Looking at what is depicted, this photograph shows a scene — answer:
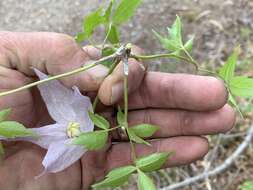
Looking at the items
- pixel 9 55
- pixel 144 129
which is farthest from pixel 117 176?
pixel 9 55

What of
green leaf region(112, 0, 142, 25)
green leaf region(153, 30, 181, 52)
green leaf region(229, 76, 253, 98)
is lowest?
green leaf region(229, 76, 253, 98)

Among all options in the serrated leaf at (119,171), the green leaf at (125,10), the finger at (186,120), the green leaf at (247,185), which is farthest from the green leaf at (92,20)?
the green leaf at (247,185)

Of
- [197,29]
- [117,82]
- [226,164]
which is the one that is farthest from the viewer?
[197,29]

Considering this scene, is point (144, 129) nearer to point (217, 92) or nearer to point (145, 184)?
point (145, 184)

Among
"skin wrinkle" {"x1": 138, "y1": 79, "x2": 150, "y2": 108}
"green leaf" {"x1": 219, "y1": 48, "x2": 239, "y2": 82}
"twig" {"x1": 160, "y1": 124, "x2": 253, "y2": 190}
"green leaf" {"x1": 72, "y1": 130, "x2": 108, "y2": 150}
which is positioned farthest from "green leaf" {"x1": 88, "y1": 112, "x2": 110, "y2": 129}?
"twig" {"x1": 160, "y1": 124, "x2": 253, "y2": 190}

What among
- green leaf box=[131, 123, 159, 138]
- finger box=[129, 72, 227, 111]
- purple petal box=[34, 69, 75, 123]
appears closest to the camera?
green leaf box=[131, 123, 159, 138]

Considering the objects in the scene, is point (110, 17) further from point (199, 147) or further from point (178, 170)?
point (178, 170)

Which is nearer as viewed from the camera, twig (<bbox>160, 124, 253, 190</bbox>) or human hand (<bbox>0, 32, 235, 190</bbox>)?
human hand (<bbox>0, 32, 235, 190</bbox>)

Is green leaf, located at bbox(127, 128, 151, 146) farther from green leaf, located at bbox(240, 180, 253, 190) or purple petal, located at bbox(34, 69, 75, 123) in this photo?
green leaf, located at bbox(240, 180, 253, 190)
